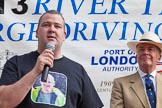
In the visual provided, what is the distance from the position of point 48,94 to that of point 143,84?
0.70m

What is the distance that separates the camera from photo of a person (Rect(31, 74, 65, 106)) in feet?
5.76

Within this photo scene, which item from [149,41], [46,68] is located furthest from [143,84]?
[46,68]

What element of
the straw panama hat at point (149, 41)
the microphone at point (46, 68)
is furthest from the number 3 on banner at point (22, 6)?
the microphone at point (46, 68)

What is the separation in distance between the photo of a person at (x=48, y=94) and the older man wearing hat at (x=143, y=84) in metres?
0.49

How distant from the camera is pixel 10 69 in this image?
5.84ft

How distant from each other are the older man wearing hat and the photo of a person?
19.2 inches

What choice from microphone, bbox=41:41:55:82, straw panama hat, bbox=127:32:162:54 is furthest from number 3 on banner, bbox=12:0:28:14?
microphone, bbox=41:41:55:82

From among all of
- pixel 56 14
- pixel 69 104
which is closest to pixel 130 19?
pixel 56 14

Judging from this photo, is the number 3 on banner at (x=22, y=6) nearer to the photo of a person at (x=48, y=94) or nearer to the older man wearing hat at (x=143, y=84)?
the older man wearing hat at (x=143, y=84)

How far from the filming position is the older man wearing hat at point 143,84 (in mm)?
2166

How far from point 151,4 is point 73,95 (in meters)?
1.28

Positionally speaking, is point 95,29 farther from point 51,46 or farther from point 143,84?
point 51,46

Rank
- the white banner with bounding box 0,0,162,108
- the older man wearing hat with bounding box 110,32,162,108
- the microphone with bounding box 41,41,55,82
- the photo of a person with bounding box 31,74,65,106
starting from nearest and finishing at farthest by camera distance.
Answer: the microphone with bounding box 41,41,55,82, the photo of a person with bounding box 31,74,65,106, the older man wearing hat with bounding box 110,32,162,108, the white banner with bounding box 0,0,162,108

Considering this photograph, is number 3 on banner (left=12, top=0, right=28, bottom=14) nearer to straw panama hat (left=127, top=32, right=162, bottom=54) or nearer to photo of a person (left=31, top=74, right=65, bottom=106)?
straw panama hat (left=127, top=32, right=162, bottom=54)
